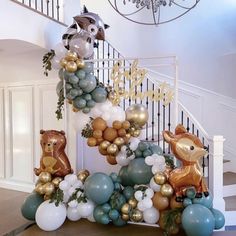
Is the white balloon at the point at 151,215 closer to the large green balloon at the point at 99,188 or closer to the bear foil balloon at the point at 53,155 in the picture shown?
the large green balloon at the point at 99,188

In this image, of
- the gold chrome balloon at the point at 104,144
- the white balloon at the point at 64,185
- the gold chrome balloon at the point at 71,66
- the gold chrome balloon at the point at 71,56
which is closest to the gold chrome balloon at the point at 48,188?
the white balloon at the point at 64,185

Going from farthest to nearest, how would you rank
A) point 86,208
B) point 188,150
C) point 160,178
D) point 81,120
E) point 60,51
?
point 60,51, point 81,120, point 86,208, point 160,178, point 188,150

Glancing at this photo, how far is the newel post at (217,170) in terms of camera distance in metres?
3.42

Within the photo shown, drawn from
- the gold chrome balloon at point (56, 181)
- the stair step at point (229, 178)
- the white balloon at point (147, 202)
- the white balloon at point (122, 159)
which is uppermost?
the white balloon at point (122, 159)

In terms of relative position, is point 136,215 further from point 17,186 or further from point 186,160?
point 17,186

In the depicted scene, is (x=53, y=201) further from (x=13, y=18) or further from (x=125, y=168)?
(x=13, y=18)

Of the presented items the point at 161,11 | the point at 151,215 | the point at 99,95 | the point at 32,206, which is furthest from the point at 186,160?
the point at 161,11

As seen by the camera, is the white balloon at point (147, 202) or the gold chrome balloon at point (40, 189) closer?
the white balloon at point (147, 202)

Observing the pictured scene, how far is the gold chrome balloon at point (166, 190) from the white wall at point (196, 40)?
2.70 m

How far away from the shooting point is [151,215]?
306 centimetres

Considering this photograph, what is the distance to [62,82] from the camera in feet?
11.6

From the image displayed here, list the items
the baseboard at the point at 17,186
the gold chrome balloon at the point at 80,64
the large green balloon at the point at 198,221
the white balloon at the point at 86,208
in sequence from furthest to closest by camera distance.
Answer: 1. the baseboard at the point at 17,186
2. the gold chrome balloon at the point at 80,64
3. the white balloon at the point at 86,208
4. the large green balloon at the point at 198,221

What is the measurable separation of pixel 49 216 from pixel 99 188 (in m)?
0.64

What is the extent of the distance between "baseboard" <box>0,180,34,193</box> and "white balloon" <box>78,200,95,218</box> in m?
2.16
